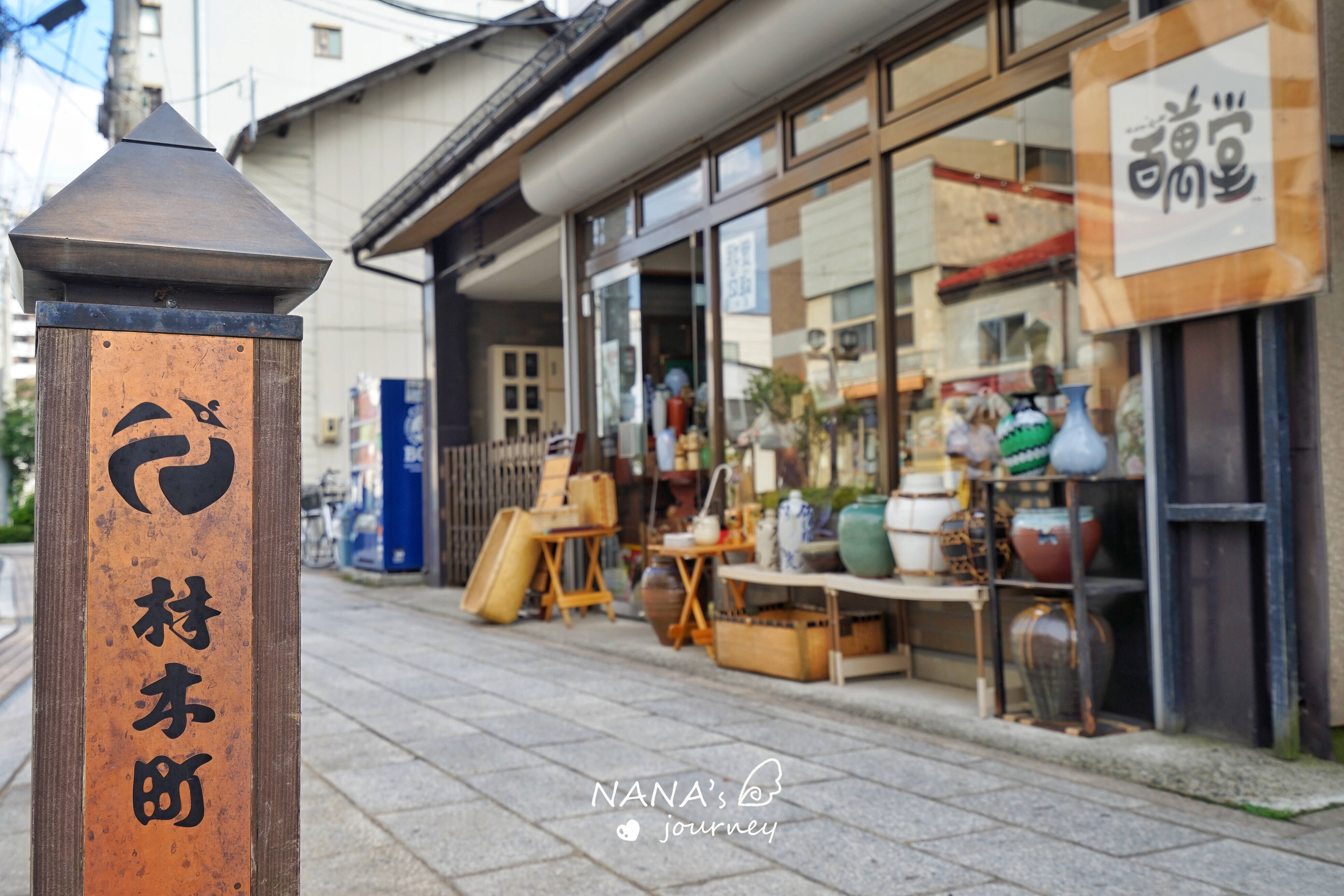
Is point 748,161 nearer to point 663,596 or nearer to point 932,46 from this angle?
point 932,46

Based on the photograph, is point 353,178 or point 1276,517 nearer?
point 1276,517

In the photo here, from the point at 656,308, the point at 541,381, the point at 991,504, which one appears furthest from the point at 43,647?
the point at 541,381

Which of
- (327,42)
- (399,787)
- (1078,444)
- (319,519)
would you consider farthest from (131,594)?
(327,42)

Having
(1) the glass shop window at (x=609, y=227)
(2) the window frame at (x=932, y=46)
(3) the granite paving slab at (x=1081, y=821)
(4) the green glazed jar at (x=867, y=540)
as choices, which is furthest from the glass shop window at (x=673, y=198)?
(3) the granite paving slab at (x=1081, y=821)

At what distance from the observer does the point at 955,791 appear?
3264 millimetres

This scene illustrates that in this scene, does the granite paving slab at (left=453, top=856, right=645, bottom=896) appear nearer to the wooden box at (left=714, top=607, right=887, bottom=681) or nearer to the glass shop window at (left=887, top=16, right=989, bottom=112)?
the wooden box at (left=714, top=607, right=887, bottom=681)

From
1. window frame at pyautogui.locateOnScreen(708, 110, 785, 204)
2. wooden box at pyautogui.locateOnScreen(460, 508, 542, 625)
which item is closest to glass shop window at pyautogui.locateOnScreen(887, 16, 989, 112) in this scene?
window frame at pyautogui.locateOnScreen(708, 110, 785, 204)

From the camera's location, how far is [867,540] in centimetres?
466

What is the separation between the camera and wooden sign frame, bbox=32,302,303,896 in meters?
1.36

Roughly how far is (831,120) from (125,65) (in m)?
4.12

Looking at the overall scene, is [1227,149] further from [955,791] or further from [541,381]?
[541,381]

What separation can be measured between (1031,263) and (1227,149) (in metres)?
1.13

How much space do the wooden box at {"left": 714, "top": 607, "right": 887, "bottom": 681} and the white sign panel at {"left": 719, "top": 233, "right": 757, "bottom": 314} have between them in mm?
1938

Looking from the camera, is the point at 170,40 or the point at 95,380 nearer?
the point at 95,380
